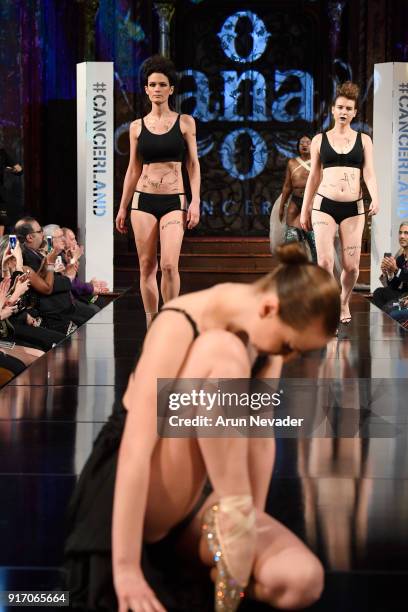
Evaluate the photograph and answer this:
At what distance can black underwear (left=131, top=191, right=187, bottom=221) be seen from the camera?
233 inches

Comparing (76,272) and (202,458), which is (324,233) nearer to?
(76,272)

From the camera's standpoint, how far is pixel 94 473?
2.00m

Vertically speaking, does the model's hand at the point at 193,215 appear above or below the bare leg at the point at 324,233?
above

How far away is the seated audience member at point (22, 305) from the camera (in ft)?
17.1

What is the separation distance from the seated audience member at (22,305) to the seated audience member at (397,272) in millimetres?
2780

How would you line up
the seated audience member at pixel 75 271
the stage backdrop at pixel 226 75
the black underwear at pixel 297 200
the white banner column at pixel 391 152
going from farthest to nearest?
the stage backdrop at pixel 226 75 → the white banner column at pixel 391 152 → the black underwear at pixel 297 200 → the seated audience member at pixel 75 271

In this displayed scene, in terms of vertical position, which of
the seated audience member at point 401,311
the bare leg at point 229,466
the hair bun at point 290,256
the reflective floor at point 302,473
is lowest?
the seated audience member at point 401,311

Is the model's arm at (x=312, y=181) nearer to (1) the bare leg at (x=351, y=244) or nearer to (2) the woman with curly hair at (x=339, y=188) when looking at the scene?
(2) the woman with curly hair at (x=339, y=188)

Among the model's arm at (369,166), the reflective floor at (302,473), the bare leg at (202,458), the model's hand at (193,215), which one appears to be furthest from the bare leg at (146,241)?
the bare leg at (202,458)

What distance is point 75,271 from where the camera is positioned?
7562mm

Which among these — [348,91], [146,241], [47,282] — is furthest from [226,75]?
[146,241]

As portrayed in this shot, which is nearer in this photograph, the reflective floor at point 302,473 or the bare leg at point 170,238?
the reflective floor at point 302,473

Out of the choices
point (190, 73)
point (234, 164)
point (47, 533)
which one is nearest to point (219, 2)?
point (190, 73)

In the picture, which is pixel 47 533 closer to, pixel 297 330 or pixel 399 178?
pixel 297 330
